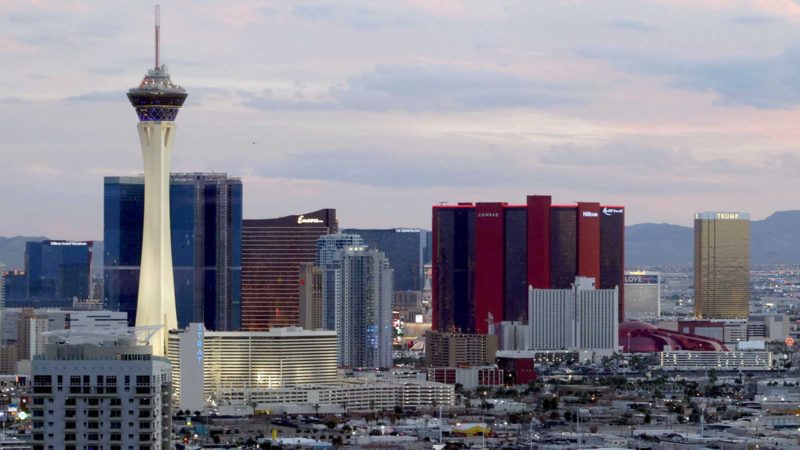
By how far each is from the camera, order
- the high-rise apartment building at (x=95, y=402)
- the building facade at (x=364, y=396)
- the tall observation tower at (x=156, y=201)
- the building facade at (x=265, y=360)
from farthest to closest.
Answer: the building facade at (x=265, y=360) → the building facade at (x=364, y=396) → the tall observation tower at (x=156, y=201) → the high-rise apartment building at (x=95, y=402)

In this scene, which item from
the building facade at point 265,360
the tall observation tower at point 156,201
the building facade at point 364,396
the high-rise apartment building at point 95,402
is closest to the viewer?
the high-rise apartment building at point 95,402

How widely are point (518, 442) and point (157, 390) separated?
6406cm

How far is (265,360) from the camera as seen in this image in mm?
167875

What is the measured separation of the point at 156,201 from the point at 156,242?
279cm

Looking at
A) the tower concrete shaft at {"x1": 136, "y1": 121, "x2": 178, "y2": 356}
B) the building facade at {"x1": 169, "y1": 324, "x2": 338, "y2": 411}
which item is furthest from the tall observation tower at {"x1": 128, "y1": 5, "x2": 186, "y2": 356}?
the building facade at {"x1": 169, "y1": 324, "x2": 338, "y2": 411}

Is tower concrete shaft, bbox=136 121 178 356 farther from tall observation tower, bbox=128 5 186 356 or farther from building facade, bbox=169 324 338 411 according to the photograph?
building facade, bbox=169 324 338 411

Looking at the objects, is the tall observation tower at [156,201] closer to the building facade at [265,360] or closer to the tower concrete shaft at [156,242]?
the tower concrete shaft at [156,242]

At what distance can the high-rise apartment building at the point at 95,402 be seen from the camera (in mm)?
66750

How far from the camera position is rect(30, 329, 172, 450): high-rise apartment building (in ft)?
219

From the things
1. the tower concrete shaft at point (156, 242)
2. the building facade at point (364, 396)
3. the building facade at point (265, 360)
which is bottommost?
the building facade at point (364, 396)

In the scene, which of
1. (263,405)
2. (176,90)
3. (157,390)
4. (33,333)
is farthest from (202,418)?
(157,390)

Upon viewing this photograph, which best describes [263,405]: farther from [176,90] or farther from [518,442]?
[518,442]

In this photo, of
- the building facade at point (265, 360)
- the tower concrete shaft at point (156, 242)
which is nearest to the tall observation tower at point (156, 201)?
the tower concrete shaft at point (156, 242)

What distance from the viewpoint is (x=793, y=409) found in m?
152
